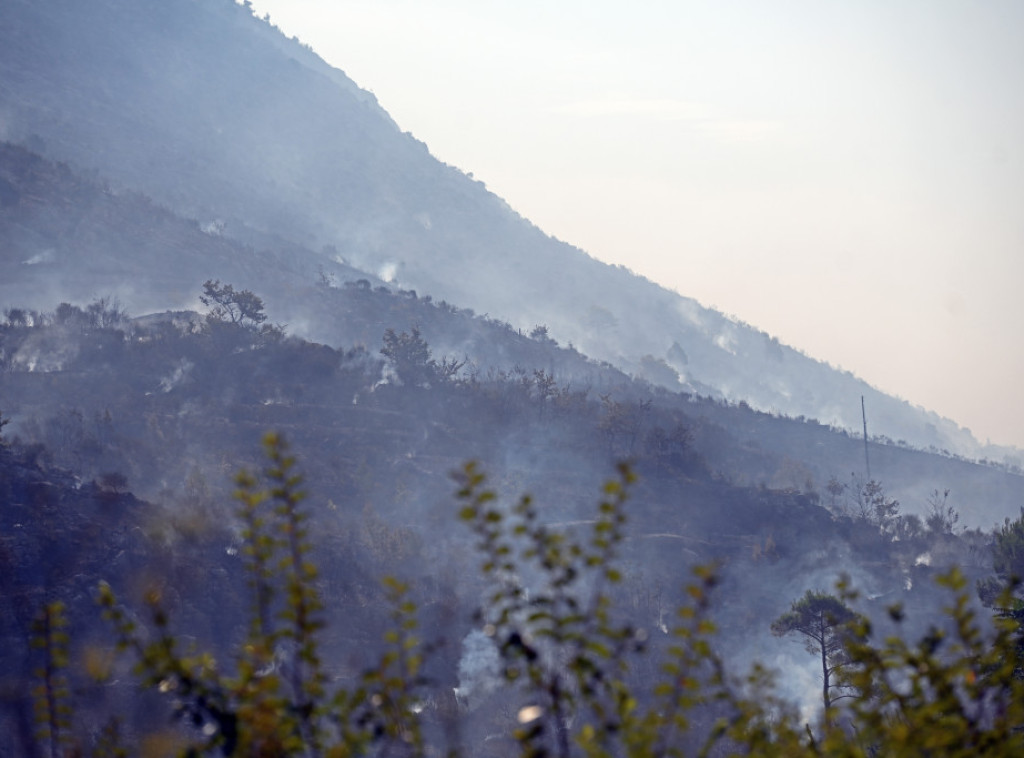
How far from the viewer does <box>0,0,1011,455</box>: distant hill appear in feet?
362

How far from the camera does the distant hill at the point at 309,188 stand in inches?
4338

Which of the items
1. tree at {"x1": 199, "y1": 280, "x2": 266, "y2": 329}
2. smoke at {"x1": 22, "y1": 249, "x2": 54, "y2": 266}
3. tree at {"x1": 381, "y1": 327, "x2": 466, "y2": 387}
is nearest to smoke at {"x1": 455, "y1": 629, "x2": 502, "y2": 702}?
tree at {"x1": 381, "y1": 327, "x2": 466, "y2": 387}

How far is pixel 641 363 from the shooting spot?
110625 millimetres

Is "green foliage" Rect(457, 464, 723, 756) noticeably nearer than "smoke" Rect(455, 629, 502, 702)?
Yes

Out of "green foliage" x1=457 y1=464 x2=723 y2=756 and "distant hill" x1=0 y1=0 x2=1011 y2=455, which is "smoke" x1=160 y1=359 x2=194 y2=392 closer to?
"distant hill" x1=0 y1=0 x2=1011 y2=455

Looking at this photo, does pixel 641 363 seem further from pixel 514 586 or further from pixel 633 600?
pixel 514 586

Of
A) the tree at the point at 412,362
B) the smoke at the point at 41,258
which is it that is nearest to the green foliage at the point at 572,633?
the tree at the point at 412,362

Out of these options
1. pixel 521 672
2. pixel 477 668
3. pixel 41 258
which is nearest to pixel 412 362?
pixel 477 668

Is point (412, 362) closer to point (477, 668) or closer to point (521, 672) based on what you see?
point (477, 668)

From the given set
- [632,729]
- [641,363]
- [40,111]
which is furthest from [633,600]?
[40,111]

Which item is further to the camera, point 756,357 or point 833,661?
point 756,357

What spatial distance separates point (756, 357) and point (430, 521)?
120865 millimetres

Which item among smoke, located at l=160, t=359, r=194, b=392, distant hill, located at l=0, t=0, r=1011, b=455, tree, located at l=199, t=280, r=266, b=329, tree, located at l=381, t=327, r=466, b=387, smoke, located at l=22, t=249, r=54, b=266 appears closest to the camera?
smoke, located at l=160, t=359, r=194, b=392

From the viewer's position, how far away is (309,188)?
140625 millimetres
